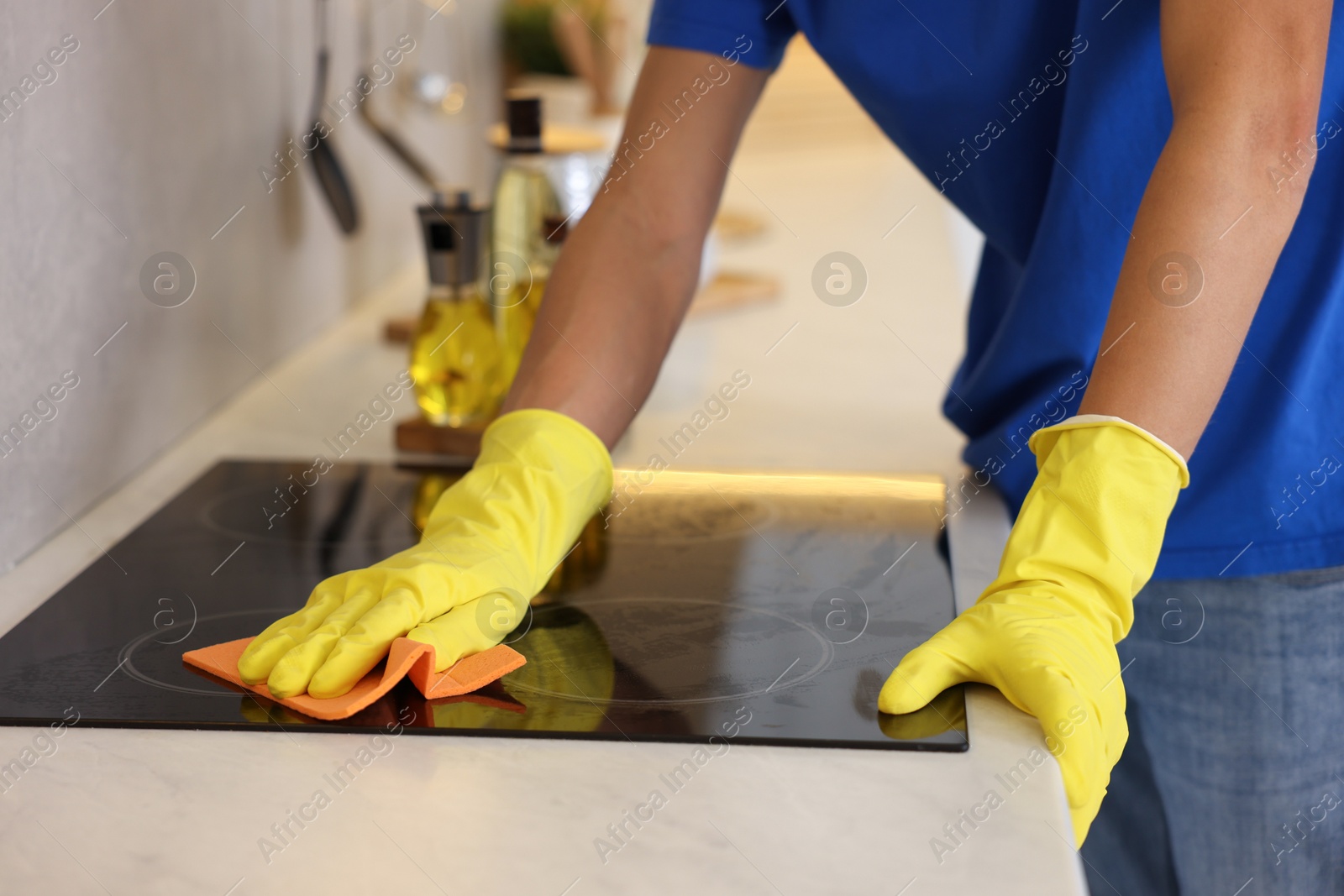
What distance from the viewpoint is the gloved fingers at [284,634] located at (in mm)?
674

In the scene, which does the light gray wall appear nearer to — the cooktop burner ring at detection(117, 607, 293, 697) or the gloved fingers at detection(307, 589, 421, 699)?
the cooktop burner ring at detection(117, 607, 293, 697)

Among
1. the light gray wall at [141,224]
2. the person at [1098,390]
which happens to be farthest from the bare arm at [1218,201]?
the light gray wall at [141,224]

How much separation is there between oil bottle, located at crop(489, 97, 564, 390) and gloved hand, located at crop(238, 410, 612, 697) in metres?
0.30

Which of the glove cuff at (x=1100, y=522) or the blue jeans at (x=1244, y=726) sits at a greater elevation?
the glove cuff at (x=1100, y=522)

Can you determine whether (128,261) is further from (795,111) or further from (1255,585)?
(795,111)

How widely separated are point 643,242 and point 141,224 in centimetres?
43

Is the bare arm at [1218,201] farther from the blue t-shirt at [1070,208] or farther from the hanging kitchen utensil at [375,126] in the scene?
the hanging kitchen utensil at [375,126]

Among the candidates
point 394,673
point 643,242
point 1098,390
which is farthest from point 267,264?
point 1098,390

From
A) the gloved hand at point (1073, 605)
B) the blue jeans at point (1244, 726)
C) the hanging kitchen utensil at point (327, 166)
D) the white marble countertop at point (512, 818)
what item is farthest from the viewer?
the hanging kitchen utensil at point (327, 166)

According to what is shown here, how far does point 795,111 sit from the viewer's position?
2971 millimetres

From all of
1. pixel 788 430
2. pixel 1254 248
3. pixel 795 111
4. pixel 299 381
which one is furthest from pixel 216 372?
pixel 795 111

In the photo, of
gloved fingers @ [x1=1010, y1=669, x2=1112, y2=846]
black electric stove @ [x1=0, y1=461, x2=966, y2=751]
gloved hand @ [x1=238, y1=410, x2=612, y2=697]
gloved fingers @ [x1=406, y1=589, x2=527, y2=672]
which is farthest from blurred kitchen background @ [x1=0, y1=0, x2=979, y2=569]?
gloved fingers @ [x1=1010, y1=669, x2=1112, y2=846]

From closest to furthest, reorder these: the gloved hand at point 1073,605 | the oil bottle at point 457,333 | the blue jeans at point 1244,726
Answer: the gloved hand at point 1073,605 → the blue jeans at point 1244,726 → the oil bottle at point 457,333

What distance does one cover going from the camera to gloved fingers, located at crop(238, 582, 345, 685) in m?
0.67
